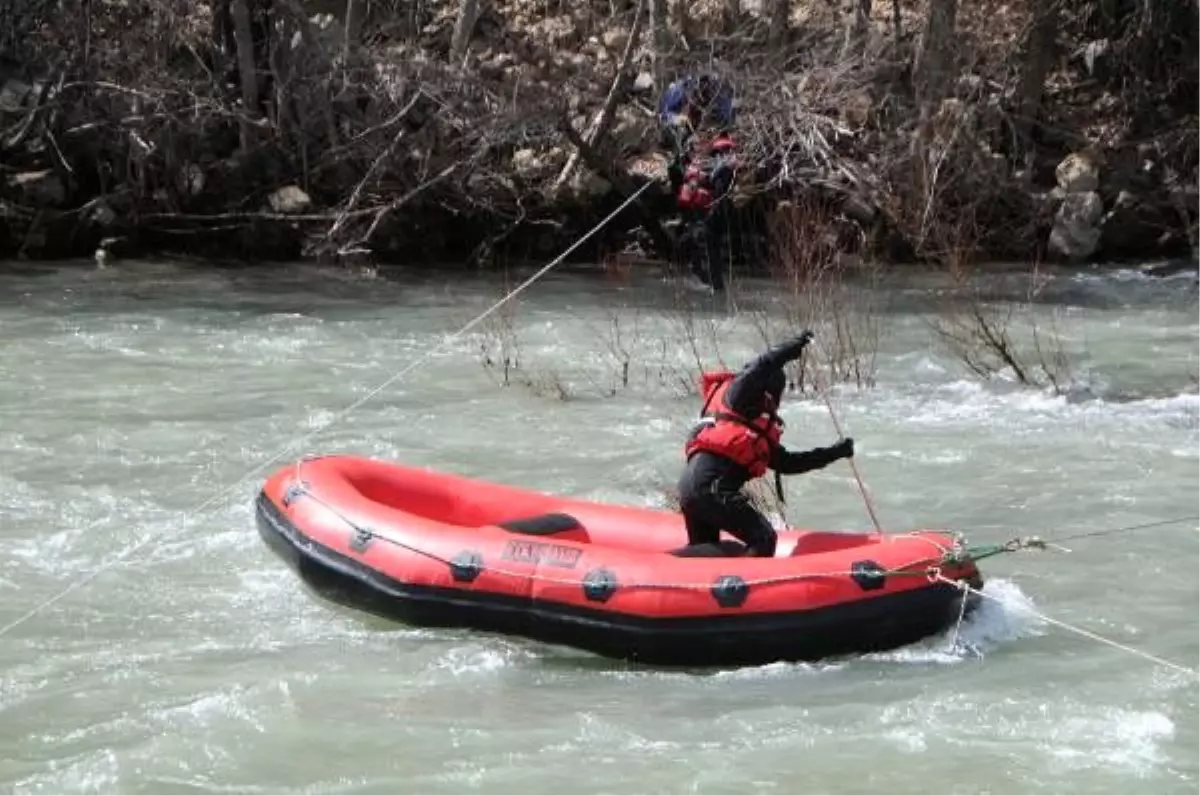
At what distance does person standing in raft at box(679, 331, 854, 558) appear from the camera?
248 inches

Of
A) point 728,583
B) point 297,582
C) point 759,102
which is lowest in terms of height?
point 297,582

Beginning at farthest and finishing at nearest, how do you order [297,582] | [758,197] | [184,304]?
1. [758,197]
2. [184,304]
3. [297,582]

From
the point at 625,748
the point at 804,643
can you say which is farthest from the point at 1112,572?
the point at 625,748

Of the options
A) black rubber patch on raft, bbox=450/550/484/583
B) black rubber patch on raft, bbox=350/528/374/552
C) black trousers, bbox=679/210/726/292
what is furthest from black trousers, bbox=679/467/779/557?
black trousers, bbox=679/210/726/292

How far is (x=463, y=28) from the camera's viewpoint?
1580cm

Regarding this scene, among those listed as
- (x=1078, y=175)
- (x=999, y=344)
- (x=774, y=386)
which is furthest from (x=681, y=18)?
(x=774, y=386)

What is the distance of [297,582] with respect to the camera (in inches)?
278

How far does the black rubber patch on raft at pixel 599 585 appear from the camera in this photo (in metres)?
6.09

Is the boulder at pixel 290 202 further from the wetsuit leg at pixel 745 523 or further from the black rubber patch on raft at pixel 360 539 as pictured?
the wetsuit leg at pixel 745 523

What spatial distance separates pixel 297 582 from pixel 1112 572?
10.7 ft

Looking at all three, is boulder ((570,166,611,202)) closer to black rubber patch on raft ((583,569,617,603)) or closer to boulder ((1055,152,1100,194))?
boulder ((1055,152,1100,194))

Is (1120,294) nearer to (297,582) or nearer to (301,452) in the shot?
(301,452)

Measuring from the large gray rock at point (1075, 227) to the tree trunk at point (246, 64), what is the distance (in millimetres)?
7248

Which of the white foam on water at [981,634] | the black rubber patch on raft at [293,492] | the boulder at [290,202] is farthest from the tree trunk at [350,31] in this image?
the white foam on water at [981,634]
